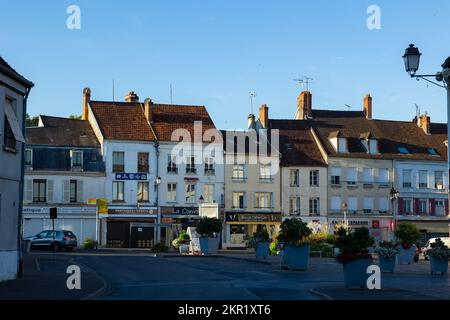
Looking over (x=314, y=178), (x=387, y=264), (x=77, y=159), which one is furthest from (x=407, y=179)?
(x=387, y=264)

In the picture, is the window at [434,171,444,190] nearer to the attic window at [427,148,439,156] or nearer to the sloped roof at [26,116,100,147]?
the attic window at [427,148,439,156]

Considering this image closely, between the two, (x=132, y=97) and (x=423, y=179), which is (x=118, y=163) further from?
(x=423, y=179)

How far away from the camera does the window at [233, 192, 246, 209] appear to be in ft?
227

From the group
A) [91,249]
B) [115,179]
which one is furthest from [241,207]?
[91,249]

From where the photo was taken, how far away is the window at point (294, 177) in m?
70.2

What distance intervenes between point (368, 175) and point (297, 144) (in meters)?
7.04

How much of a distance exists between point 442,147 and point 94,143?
1269 inches

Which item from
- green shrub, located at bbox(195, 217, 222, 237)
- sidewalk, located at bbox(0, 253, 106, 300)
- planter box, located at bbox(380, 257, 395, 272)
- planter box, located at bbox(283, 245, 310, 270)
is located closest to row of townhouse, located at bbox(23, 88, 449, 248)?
green shrub, located at bbox(195, 217, 222, 237)

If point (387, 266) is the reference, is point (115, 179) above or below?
above

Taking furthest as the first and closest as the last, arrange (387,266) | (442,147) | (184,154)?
1. (442,147)
2. (184,154)
3. (387,266)

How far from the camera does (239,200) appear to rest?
6950 centimetres

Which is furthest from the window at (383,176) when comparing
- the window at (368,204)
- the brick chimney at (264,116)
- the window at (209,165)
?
the window at (209,165)
